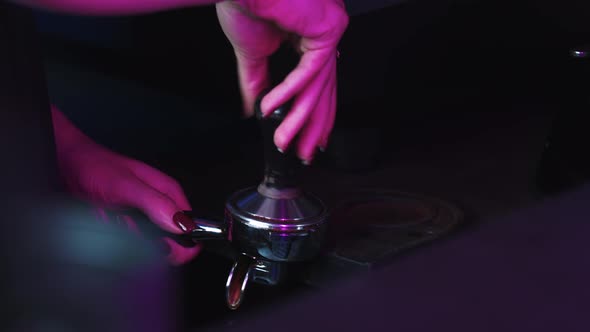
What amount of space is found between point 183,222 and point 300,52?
0.15 meters

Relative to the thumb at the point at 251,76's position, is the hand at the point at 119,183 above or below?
below

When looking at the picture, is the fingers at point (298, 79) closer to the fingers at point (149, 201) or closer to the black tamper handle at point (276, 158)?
the black tamper handle at point (276, 158)

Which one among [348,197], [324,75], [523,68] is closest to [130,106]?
A: [348,197]

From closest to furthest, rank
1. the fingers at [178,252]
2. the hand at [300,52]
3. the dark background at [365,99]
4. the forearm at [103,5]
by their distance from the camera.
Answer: the forearm at [103,5]
the hand at [300,52]
the fingers at [178,252]
the dark background at [365,99]

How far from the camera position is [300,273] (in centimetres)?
64

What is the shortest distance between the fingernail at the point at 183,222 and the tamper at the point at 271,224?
0.01 m

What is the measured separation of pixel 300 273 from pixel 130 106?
0.30 metres

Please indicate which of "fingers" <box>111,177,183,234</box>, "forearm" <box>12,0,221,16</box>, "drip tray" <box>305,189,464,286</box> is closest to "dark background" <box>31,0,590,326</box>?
"drip tray" <box>305,189,464,286</box>

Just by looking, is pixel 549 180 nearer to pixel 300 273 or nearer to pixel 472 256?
pixel 300 273

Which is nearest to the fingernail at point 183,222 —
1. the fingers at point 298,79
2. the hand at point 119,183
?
the hand at point 119,183

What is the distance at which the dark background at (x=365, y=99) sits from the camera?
76 centimetres

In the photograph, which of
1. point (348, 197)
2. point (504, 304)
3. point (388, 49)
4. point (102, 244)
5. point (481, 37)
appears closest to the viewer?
point (504, 304)

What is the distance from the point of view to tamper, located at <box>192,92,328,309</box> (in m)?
0.55

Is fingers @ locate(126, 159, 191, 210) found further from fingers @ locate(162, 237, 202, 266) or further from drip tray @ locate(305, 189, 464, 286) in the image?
drip tray @ locate(305, 189, 464, 286)
